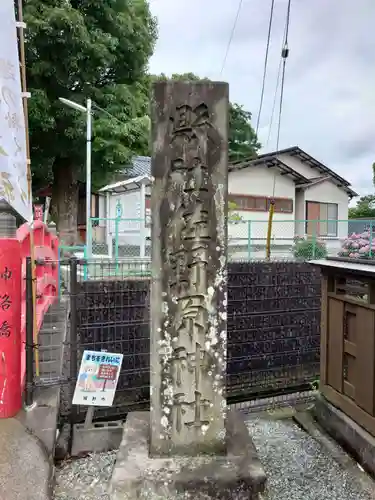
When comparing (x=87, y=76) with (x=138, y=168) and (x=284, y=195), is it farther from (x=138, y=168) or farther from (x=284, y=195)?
(x=284, y=195)

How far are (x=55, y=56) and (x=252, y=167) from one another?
1015 centimetres

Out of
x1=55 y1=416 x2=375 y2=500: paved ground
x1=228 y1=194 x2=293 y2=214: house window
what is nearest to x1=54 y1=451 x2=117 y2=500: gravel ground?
x1=55 y1=416 x2=375 y2=500: paved ground

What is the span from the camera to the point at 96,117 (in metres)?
15.3

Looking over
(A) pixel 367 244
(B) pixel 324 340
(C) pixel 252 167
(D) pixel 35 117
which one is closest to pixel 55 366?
(B) pixel 324 340

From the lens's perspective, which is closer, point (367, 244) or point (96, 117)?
point (367, 244)

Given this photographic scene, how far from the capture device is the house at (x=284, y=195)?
18.5 metres

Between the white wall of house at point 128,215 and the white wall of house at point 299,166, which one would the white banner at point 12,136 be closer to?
the white wall of house at point 128,215

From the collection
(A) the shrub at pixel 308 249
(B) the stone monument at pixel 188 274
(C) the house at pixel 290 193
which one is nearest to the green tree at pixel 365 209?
(C) the house at pixel 290 193

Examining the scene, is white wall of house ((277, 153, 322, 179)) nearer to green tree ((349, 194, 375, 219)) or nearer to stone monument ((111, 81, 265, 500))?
green tree ((349, 194, 375, 219))

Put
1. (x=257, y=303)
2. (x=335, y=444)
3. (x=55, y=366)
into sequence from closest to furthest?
(x=335, y=444)
(x=55, y=366)
(x=257, y=303)

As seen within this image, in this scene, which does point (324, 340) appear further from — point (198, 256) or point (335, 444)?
point (198, 256)

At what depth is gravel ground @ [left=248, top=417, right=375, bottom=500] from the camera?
3.29 metres

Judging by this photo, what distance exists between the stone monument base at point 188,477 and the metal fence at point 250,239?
6.59 meters

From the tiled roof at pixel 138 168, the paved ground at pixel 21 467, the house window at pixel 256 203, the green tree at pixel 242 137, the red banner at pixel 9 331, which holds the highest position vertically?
the green tree at pixel 242 137
